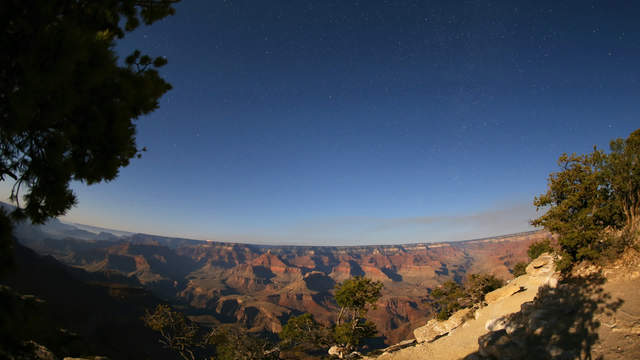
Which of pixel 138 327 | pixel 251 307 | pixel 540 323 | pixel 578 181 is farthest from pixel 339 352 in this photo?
pixel 251 307

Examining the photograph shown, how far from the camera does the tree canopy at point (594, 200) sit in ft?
52.3

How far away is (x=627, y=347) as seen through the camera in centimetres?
932

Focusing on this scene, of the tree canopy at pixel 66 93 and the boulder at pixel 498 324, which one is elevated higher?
the tree canopy at pixel 66 93

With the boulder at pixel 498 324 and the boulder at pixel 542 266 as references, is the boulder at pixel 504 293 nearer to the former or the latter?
the boulder at pixel 542 266

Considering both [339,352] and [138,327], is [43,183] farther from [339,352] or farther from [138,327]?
[138,327]

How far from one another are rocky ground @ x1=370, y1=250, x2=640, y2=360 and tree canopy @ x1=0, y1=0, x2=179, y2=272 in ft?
58.9

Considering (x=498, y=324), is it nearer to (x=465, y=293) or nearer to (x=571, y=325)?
(x=571, y=325)

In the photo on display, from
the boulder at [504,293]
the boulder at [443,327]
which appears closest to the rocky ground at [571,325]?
the boulder at [504,293]

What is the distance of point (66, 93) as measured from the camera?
3.40 m

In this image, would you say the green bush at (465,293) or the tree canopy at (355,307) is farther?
the green bush at (465,293)

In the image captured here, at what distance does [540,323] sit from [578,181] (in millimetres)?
12560

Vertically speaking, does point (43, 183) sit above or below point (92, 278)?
above

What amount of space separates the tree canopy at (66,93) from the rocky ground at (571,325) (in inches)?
707

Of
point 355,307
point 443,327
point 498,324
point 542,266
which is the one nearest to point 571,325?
point 498,324
